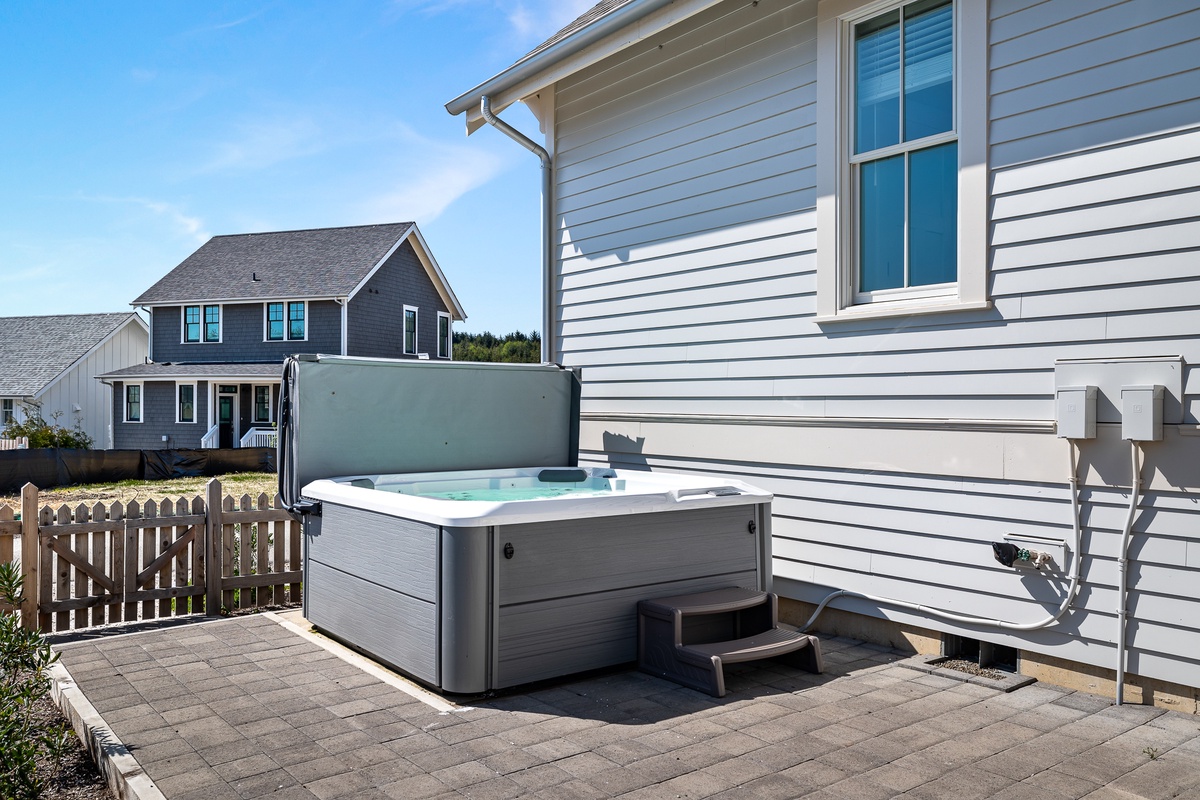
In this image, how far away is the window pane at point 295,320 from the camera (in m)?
22.4

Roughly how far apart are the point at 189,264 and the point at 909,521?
25542 millimetres

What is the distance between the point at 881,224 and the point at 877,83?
782 mm

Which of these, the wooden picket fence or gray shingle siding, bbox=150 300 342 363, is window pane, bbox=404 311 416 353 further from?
the wooden picket fence

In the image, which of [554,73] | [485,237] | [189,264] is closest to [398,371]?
[554,73]

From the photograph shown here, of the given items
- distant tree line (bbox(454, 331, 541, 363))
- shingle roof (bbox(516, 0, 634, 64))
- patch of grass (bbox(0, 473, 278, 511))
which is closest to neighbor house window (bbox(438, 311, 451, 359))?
patch of grass (bbox(0, 473, 278, 511))

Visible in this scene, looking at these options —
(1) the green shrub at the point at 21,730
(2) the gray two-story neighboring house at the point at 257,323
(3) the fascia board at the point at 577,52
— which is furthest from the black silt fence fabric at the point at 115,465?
(1) the green shrub at the point at 21,730

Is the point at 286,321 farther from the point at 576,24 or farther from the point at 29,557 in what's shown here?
the point at 29,557

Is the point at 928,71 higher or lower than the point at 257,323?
lower

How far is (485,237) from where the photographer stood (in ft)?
109

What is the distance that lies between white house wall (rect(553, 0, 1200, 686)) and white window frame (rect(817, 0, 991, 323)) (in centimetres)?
8

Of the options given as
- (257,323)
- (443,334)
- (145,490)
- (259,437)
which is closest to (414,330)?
(443,334)

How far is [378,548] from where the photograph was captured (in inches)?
161

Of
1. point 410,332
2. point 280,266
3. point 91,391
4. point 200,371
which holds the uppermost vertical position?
point 280,266

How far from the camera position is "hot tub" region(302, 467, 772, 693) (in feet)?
11.8
